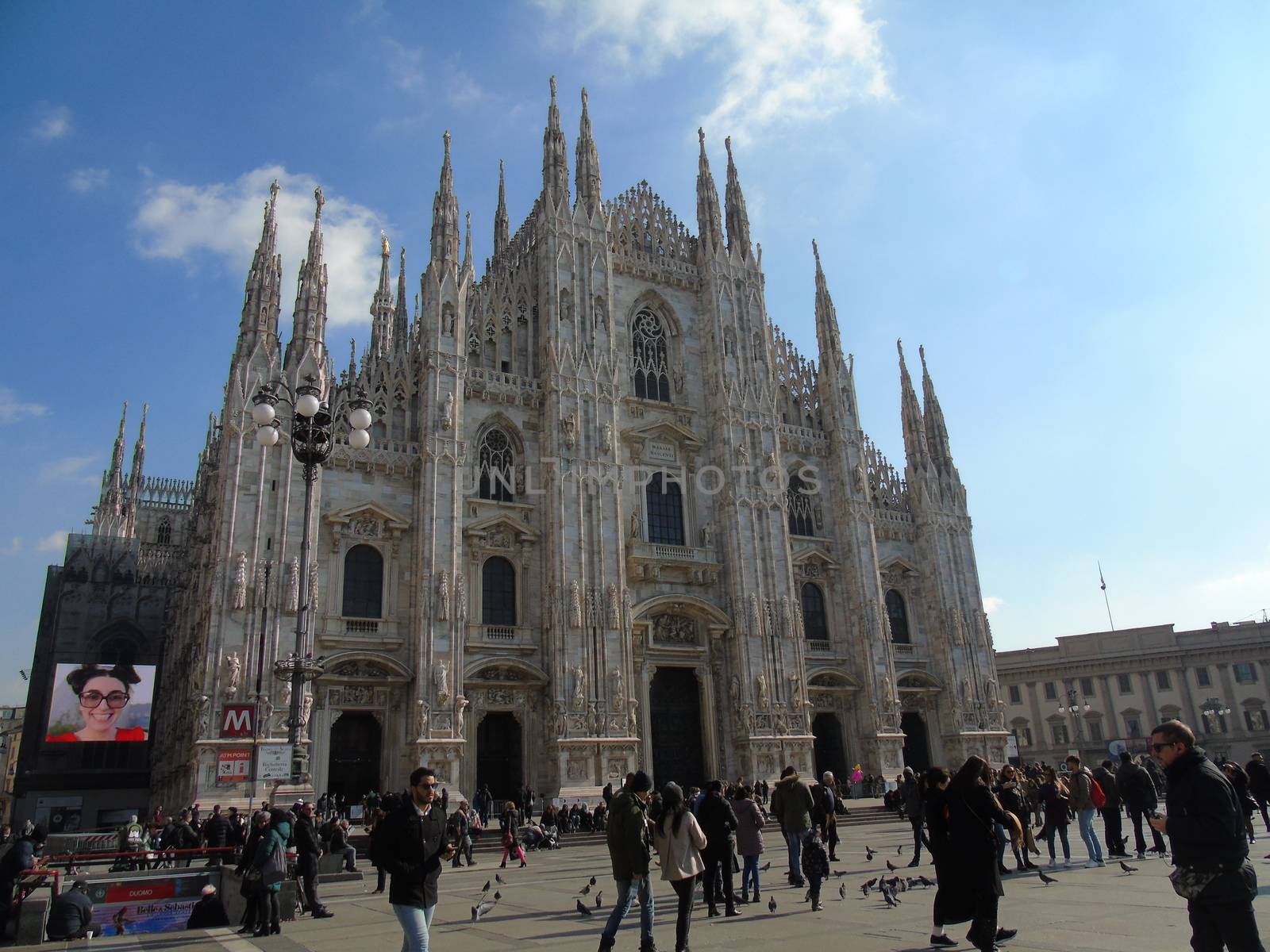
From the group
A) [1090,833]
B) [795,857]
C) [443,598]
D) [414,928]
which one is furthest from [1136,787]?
[443,598]

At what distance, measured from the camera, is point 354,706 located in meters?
27.8

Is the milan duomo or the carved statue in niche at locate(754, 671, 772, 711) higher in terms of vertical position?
the milan duomo

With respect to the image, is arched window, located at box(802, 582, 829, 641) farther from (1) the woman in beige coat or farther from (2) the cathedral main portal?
(1) the woman in beige coat

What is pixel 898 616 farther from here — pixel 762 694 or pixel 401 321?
pixel 401 321

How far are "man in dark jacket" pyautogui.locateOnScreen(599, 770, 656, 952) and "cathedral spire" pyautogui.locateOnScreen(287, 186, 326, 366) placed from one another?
944 inches

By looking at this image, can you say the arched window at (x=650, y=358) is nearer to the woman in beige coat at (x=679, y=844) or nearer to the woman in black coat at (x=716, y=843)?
the woman in black coat at (x=716, y=843)

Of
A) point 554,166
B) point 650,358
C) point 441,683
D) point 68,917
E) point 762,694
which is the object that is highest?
point 554,166

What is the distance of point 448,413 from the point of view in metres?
30.7

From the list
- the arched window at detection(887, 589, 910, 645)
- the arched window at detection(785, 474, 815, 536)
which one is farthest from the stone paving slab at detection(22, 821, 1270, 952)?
the arched window at detection(887, 589, 910, 645)

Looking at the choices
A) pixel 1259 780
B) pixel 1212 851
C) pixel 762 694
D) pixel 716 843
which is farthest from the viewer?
pixel 762 694

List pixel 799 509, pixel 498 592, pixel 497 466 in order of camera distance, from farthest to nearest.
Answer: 1. pixel 799 509
2. pixel 497 466
3. pixel 498 592

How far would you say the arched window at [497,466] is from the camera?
32469 mm

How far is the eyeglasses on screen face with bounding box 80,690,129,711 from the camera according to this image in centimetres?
3684

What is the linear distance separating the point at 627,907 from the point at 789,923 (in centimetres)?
238
